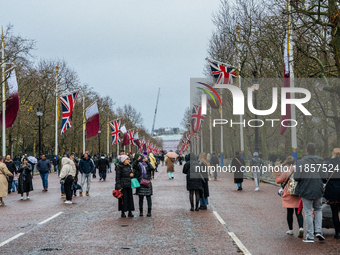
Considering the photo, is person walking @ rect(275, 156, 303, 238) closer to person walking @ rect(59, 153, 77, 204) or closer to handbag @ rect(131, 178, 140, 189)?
handbag @ rect(131, 178, 140, 189)

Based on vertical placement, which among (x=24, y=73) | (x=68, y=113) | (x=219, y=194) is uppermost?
(x=24, y=73)

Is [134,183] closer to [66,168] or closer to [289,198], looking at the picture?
[289,198]

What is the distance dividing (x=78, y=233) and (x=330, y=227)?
17.9ft

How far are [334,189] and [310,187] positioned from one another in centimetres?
73

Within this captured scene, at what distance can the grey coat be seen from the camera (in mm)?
8805

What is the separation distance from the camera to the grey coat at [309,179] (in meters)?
8.80

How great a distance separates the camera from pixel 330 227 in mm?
9727

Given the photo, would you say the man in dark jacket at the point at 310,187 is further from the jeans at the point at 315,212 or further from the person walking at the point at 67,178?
the person walking at the point at 67,178

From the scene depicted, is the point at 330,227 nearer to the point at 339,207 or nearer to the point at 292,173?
the point at 339,207

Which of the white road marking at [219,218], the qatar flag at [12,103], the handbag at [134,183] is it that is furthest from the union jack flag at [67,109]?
the white road marking at [219,218]

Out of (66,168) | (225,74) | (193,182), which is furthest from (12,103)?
(193,182)

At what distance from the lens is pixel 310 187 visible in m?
8.84

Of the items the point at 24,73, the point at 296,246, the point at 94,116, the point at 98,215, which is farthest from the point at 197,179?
the point at 24,73

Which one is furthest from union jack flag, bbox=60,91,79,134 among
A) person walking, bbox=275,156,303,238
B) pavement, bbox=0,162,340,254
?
person walking, bbox=275,156,303,238
